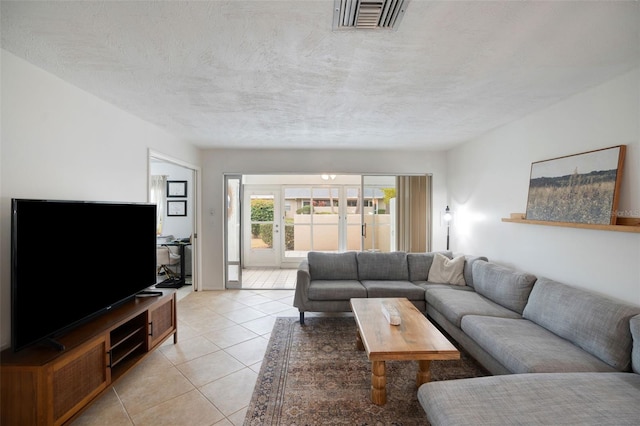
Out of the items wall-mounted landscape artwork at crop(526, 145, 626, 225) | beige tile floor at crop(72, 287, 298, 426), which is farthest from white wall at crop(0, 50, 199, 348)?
wall-mounted landscape artwork at crop(526, 145, 626, 225)

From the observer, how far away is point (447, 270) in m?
3.78

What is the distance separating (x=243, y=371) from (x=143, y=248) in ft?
4.90

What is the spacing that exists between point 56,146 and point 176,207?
4.03m

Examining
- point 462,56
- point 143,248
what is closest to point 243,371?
point 143,248

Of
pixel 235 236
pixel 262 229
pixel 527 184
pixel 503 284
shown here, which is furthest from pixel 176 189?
pixel 527 184

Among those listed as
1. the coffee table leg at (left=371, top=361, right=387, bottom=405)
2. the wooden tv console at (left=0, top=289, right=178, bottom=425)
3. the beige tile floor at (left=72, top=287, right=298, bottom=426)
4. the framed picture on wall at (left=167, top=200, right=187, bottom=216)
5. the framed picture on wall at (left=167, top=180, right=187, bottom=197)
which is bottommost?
the beige tile floor at (left=72, top=287, right=298, bottom=426)

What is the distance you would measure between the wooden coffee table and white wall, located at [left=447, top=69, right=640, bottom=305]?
1.43 metres

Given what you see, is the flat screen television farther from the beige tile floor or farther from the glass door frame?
the glass door frame

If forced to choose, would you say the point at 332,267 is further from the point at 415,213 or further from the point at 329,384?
the point at 415,213

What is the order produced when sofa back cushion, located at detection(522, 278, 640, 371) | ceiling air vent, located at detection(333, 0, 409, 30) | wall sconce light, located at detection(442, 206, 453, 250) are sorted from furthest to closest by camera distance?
wall sconce light, located at detection(442, 206, 453, 250)
sofa back cushion, located at detection(522, 278, 640, 371)
ceiling air vent, located at detection(333, 0, 409, 30)

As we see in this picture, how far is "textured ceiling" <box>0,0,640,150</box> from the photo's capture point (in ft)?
4.71

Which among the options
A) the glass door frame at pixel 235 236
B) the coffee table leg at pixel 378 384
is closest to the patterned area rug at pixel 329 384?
the coffee table leg at pixel 378 384

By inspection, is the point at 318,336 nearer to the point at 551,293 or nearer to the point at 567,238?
the point at 551,293

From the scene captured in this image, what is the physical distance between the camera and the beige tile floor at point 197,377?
6.41ft
